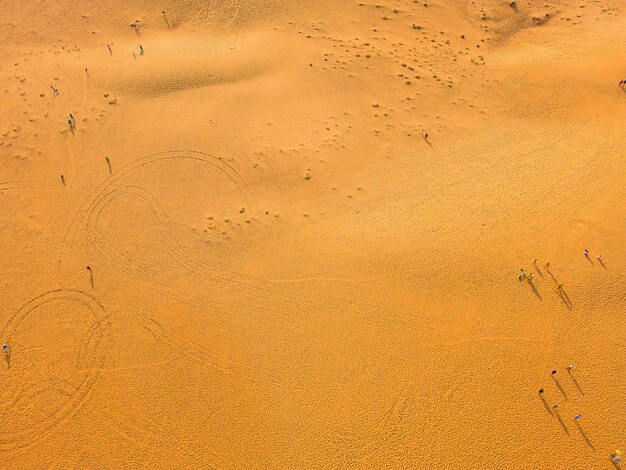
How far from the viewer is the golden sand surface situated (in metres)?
20.4

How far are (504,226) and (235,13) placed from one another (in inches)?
1235

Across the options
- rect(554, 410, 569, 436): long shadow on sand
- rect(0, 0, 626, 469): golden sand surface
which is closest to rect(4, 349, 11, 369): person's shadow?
rect(0, 0, 626, 469): golden sand surface

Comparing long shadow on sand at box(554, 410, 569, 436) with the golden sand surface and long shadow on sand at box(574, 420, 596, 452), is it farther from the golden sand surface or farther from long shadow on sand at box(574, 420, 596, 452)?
long shadow on sand at box(574, 420, 596, 452)

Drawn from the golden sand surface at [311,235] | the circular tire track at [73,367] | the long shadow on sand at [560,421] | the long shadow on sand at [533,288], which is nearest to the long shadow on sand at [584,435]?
the golden sand surface at [311,235]

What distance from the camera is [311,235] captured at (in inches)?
1032

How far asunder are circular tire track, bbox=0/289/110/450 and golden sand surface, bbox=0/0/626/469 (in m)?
0.11

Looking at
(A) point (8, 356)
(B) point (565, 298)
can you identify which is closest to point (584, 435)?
(B) point (565, 298)

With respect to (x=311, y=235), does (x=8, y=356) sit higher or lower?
lower

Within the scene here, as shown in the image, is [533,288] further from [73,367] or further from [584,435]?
[73,367]

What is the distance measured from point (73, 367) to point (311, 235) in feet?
51.3

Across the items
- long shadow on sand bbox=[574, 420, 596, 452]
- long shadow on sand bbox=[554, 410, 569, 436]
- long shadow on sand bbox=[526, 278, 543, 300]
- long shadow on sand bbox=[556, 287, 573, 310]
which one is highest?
long shadow on sand bbox=[526, 278, 543, 300]

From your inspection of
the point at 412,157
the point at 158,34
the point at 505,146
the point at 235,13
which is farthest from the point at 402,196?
the point at 158,34

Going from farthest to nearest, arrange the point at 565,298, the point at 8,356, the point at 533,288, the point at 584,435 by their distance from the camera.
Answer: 1. the point at 533,288
2. the point at 565,298
3. the point at 8,356
4. the point at 584,435

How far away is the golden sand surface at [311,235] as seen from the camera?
20.4 m
